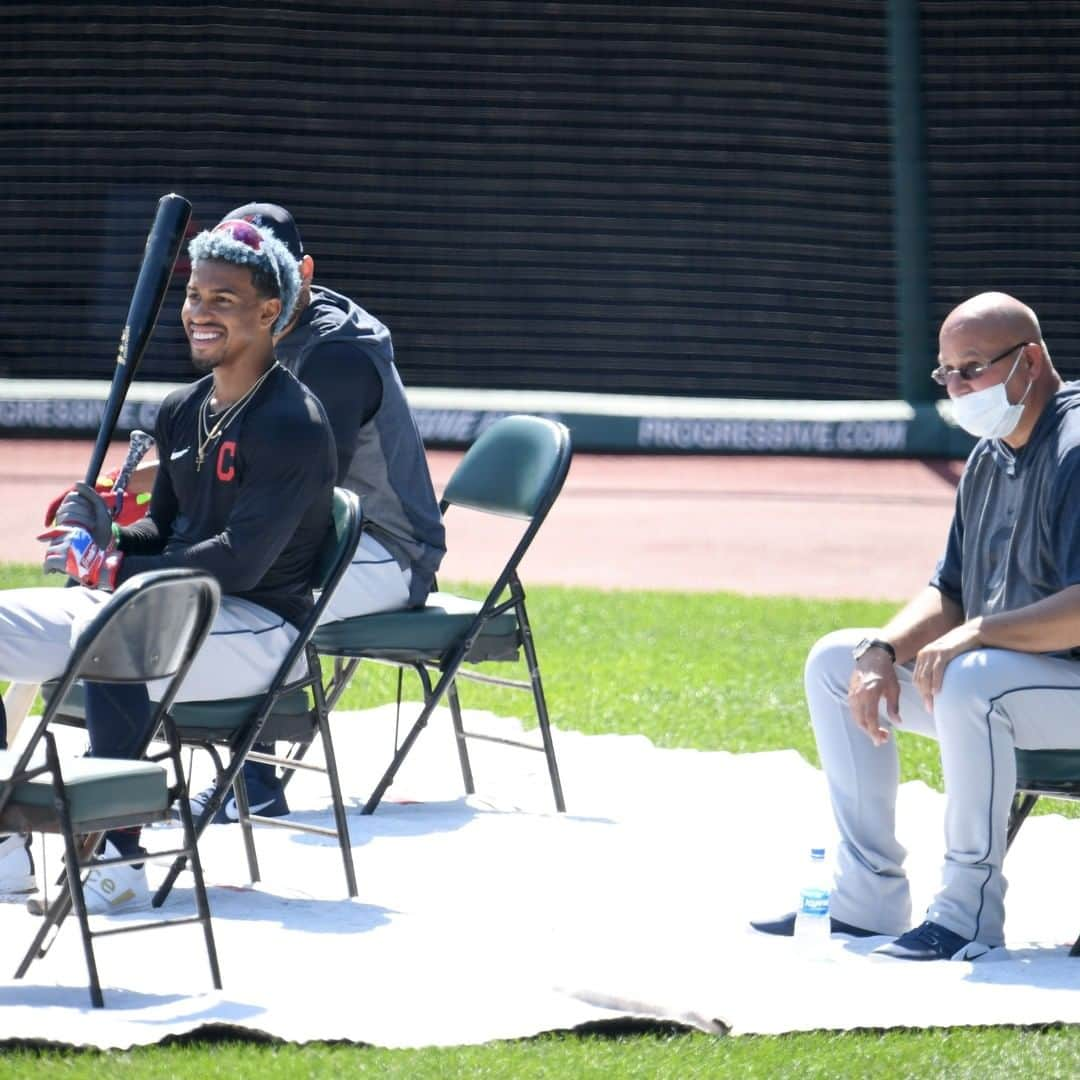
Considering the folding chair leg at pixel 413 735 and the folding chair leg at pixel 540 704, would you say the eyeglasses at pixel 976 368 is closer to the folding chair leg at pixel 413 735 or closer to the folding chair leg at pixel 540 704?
the folding chair leg at pixel 540 704

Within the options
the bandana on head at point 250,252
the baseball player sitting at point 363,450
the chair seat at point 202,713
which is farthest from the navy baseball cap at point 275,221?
the chair seat at point 202,713

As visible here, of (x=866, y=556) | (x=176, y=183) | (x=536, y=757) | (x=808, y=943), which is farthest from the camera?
(x=176, y=183)

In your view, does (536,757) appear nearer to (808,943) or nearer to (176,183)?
(808,943)

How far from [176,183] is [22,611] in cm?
1398

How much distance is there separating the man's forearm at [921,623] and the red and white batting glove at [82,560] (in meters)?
1.78

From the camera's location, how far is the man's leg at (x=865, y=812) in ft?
16.4

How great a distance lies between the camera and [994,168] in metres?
19.0

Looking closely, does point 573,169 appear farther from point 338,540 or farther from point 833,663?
point 833,663

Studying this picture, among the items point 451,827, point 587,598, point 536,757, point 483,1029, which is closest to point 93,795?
point 483,1029

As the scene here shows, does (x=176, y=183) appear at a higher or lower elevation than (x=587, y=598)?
higher

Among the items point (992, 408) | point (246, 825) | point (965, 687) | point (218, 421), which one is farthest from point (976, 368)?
point (246, 825)

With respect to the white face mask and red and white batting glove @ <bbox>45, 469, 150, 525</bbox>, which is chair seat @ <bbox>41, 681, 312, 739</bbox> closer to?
red and white batting glove @ <bbox>45, 469, 150, 525</bbox>

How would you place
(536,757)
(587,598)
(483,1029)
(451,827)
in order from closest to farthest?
(483,1029) → (451,827) → (536,757) → (587,598)

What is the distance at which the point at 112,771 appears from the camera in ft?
13.9
